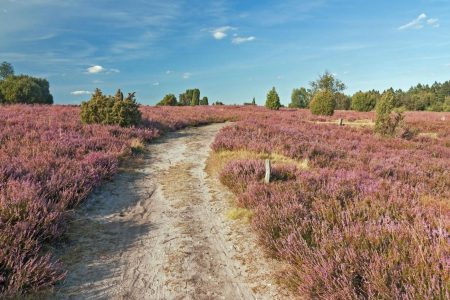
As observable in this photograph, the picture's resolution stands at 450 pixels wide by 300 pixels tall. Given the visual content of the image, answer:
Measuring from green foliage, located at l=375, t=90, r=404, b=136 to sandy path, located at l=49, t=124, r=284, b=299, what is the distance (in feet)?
45.7

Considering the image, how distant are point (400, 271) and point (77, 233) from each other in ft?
16.3

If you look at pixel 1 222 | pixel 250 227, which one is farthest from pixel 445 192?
pixel 1 222

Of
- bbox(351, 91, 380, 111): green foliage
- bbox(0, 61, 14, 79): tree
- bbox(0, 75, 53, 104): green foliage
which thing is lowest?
bbox(351, 91, 380, 111): green foliage

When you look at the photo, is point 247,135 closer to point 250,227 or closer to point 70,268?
point 250,227

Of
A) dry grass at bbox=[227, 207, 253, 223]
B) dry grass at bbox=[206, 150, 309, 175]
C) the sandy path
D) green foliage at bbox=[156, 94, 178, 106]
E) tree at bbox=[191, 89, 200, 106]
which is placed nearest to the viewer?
the sandy path

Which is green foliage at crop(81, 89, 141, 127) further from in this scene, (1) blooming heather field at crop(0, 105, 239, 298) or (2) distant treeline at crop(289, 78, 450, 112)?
(2) distant treeline at crop(289, 78, 450, 112)

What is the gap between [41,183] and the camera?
6.85 meters

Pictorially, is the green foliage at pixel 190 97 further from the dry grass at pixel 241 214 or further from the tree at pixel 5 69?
the dry grass at pixel 241 214

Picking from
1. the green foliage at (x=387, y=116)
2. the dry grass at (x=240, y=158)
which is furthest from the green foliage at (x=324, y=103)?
the dry grass at (x=240, y=158)

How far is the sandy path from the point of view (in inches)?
165

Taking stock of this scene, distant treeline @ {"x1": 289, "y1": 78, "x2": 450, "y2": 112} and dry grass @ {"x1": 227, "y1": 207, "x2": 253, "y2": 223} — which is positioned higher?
distant treeline @ {"x1": 289, "y1": 78, "x2": 450, "y2": 112}

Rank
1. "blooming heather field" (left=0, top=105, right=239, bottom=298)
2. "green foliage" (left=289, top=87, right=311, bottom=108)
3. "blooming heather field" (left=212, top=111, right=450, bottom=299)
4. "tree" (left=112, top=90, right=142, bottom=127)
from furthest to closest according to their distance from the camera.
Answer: "green foliage" (left=289, top=87, right=311, bottom=108)
"tree" (left=112, top=90, right=142, bottom=127)
"blooming heather field" (left=0, top=105, right=239, bottom=298)
"blooming heather field" (left=212, top=111, right=450, bottom=299)

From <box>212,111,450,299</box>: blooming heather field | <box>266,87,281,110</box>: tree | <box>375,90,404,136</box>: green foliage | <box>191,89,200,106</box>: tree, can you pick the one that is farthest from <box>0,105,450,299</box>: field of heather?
<box>191,89,200,106</box>: tree

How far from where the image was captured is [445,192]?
7.59 m
